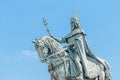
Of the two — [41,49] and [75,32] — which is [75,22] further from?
[41,49]

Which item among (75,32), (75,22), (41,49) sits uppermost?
(75,22)

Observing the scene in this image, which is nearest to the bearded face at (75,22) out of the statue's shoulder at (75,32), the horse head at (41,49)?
the statue's shoulder at (75,32)

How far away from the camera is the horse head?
20.6 metres

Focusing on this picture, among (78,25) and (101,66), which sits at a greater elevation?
(78,25)

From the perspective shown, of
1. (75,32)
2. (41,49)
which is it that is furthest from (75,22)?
(41,49)

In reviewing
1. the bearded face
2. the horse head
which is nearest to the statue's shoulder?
the bearded face

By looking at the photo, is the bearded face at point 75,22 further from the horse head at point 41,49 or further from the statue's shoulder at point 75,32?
the horse head at point 41,49

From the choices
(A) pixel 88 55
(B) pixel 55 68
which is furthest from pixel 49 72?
(A) pixel 88 55

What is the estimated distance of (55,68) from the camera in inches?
818

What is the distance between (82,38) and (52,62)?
5.88 ft

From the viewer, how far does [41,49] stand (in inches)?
811

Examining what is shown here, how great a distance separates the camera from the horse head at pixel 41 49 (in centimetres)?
2056

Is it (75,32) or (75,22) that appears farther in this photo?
(75,22)

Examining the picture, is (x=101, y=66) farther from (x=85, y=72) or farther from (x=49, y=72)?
(x=49, y=72)
